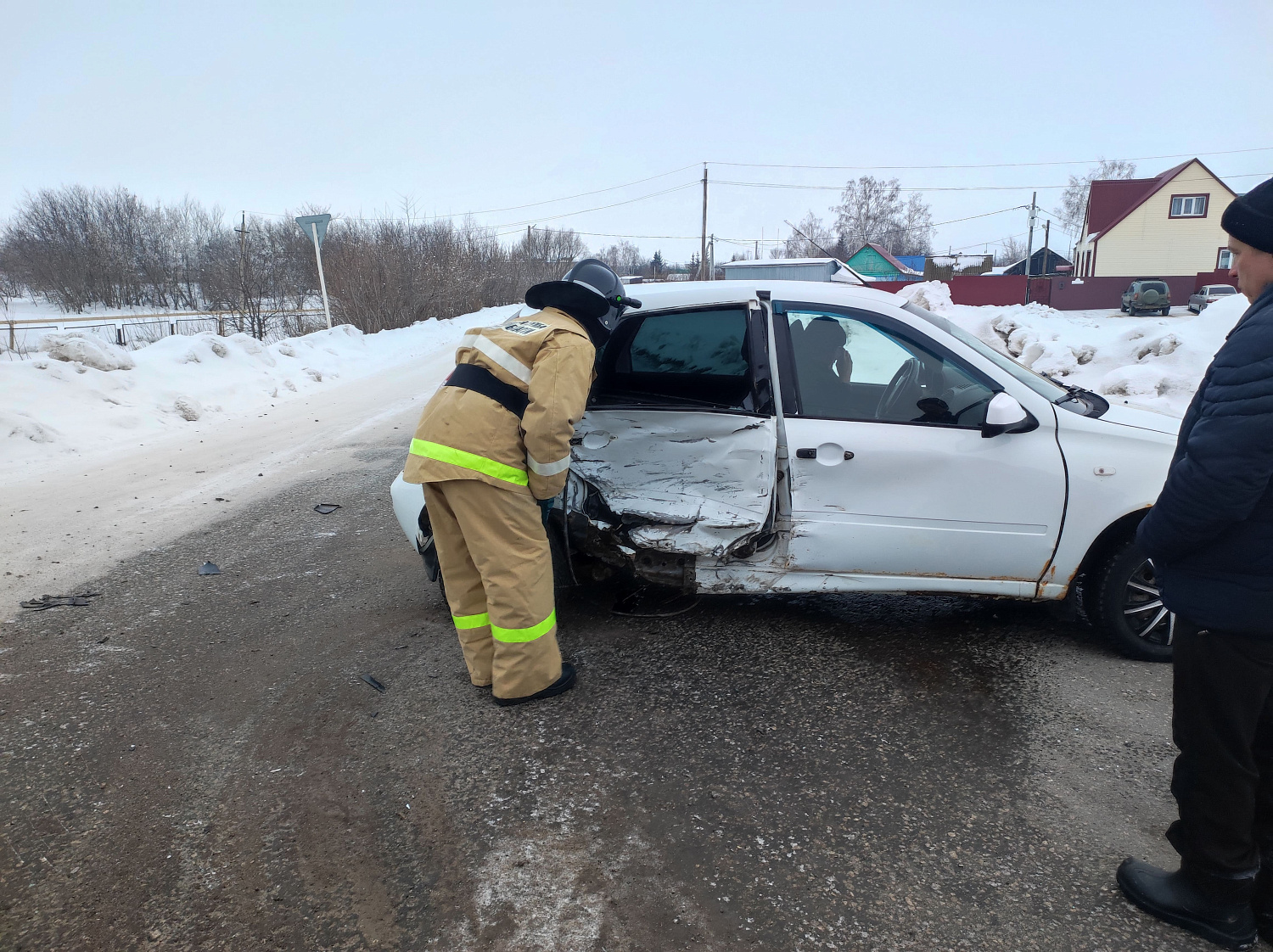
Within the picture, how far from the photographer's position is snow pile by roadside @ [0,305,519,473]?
26.8 feet

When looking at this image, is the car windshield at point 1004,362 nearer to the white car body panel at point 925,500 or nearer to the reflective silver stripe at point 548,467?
the white car body panel at point 925,500

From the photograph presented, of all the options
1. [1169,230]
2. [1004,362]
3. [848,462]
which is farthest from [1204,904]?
[1169,230]

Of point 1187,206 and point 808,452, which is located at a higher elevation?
point 1187,206

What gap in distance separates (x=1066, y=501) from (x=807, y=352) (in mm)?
1329

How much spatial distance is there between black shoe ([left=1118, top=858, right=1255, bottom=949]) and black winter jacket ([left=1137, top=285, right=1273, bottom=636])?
0.75 meters

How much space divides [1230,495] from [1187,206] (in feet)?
175

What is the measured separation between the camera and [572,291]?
3.31 meters

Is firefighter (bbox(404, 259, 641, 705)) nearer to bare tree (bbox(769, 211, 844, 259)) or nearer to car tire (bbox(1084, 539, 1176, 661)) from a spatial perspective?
car tire (bbox(1084, 539, 1176, 661))

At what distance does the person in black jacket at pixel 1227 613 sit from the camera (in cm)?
185

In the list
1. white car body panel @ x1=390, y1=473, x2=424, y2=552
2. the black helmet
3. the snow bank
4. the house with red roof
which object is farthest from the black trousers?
the house with red roof

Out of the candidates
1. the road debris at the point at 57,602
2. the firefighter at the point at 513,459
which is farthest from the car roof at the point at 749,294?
the road debris at the point at 57,602

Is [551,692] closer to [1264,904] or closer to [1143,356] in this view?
[1264,904]

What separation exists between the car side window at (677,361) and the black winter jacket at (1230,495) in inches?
78.9

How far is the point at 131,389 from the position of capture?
9977 mm
